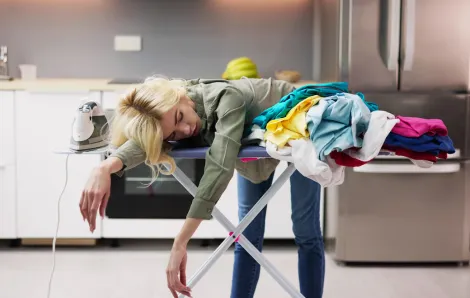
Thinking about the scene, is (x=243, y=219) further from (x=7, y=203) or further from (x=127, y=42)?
(x=127, y=42)

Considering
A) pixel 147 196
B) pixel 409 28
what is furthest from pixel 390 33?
pixel 147 196

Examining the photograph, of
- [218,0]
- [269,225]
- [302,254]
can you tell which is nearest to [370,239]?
[269,225]

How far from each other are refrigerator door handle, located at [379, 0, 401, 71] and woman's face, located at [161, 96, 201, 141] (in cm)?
144

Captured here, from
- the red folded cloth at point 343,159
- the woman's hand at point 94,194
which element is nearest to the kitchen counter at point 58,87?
the woman's hand at point 94,194

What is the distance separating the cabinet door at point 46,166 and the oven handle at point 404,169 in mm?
1326

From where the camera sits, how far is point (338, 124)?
1692mm

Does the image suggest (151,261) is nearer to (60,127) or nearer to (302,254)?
(60,127)

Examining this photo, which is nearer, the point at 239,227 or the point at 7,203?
the point at 239,227

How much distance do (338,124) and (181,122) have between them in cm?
43

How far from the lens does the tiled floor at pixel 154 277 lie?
2850mm

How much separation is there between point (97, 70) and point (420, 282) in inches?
83.0

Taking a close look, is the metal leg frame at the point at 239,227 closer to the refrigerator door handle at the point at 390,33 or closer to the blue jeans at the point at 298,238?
the blue jeans at the point at 298,238

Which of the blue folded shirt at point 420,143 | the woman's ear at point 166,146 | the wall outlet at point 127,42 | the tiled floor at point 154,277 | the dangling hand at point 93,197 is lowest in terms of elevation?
the tiled floor at point 154,277

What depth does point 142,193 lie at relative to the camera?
3.43m
